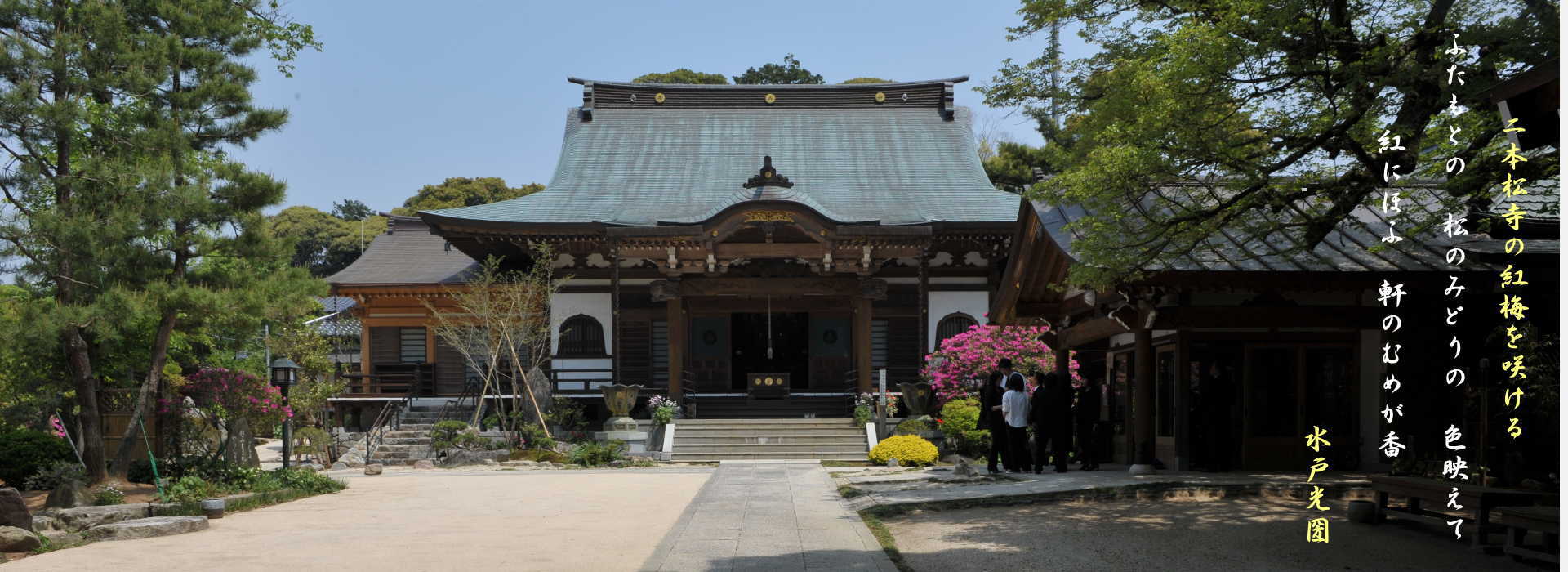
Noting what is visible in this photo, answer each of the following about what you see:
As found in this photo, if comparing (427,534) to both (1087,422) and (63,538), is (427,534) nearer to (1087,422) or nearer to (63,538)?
(63,538)

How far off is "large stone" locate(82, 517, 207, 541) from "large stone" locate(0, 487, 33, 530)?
0.52 meters

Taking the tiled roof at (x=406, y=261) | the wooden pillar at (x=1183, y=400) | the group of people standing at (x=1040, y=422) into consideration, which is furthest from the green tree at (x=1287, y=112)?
the tiled roof at (x=406, y=261)

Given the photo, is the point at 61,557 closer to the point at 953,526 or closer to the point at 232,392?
the point at 232,392

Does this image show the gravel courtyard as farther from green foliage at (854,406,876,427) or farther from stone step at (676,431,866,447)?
Answer: green foliage at (854,406,876,427)

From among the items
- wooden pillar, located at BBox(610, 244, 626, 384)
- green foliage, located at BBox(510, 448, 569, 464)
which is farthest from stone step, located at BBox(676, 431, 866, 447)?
wooden pillar, located at BBox(610, 244, 626, 384)

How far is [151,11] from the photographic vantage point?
14.3m

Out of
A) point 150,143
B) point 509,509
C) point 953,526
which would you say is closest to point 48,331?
point 150,143

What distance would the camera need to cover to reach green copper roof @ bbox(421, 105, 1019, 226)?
81.4 ft

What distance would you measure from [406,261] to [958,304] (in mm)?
13230

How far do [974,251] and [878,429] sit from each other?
527cm

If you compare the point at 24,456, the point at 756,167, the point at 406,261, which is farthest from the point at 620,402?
the point at 24,456

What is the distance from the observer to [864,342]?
2403 cm

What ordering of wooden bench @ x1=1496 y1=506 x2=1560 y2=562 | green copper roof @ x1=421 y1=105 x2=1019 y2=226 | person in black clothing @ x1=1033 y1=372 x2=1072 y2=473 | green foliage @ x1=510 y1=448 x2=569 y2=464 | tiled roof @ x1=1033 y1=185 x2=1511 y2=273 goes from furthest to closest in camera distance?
1. green copper roof @ x1=421 y1=105 x2=1019 y2=226
2. green foliage @ x1=510 y1=448 x2=569 y2=464
3. person in black clothing @ x1=1033 y1=372 x2=1072 y2=473
4. tiled roof @ x1=1033 y1=185 x2=1511 y2=273
5. wooden bench @ x1=1496 y1=506 x2=1560 y2=562

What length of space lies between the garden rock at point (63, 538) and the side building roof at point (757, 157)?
1243 cm
